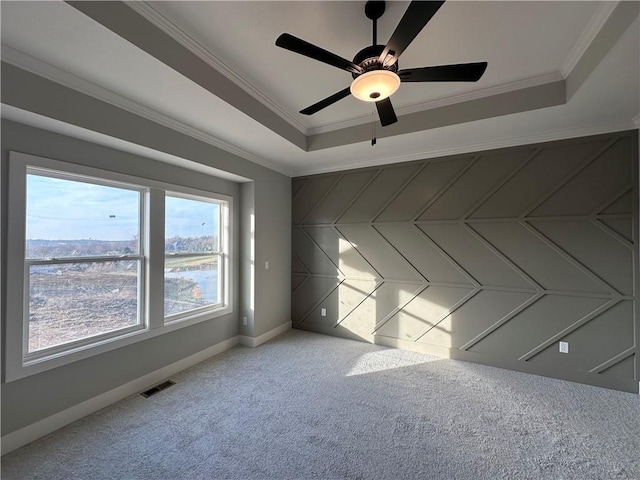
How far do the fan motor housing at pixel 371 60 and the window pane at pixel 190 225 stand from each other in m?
2.48

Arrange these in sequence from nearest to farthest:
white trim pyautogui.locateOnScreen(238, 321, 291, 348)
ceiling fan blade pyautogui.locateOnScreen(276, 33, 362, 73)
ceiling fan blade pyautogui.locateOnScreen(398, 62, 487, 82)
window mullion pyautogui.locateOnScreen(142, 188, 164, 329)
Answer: ceiling fan blade pyautogui.locateOnScreen(276, 33, 362, 73) → ceiling fan blade pyautogui.locateOnScreen(398, 62, 487, 82) → window mullion pyautogui.locateOnScreen(142, 188, 164, 329) → white trim pyautogui.locateOnScreen(238, 321, 291, 348)

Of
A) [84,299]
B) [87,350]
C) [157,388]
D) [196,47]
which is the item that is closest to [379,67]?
[196,47]

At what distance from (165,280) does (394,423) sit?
2675 mm

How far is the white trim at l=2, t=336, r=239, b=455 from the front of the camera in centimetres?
190

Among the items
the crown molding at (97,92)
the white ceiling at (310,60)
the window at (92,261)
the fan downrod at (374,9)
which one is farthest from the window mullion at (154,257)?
the fan downrod at (374,9)

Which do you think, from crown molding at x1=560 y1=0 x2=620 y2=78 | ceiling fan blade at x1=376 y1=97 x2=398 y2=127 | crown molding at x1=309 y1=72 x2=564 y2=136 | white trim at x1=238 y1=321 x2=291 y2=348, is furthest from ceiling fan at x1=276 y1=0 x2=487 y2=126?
white trim at x1=238 y1=321 x2=291 y2=348

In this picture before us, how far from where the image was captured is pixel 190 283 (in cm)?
333

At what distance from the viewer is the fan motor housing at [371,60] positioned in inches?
62.0

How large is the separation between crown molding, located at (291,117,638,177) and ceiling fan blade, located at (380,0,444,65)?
217 centimetres

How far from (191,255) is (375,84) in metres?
2.80

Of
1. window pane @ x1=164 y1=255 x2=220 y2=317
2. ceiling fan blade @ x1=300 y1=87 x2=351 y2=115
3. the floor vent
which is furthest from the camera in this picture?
window pane @ x1=164 y1=255 x2=220 y2=317

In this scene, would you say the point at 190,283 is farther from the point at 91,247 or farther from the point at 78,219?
the point at 78,219

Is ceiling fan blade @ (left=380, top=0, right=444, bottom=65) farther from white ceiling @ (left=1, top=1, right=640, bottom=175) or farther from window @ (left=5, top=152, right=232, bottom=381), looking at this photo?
window @ (left=5, top=152, right=232, bottom=381)

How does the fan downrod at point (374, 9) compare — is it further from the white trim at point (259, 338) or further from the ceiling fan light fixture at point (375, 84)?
the white trim at point (259, 338)
